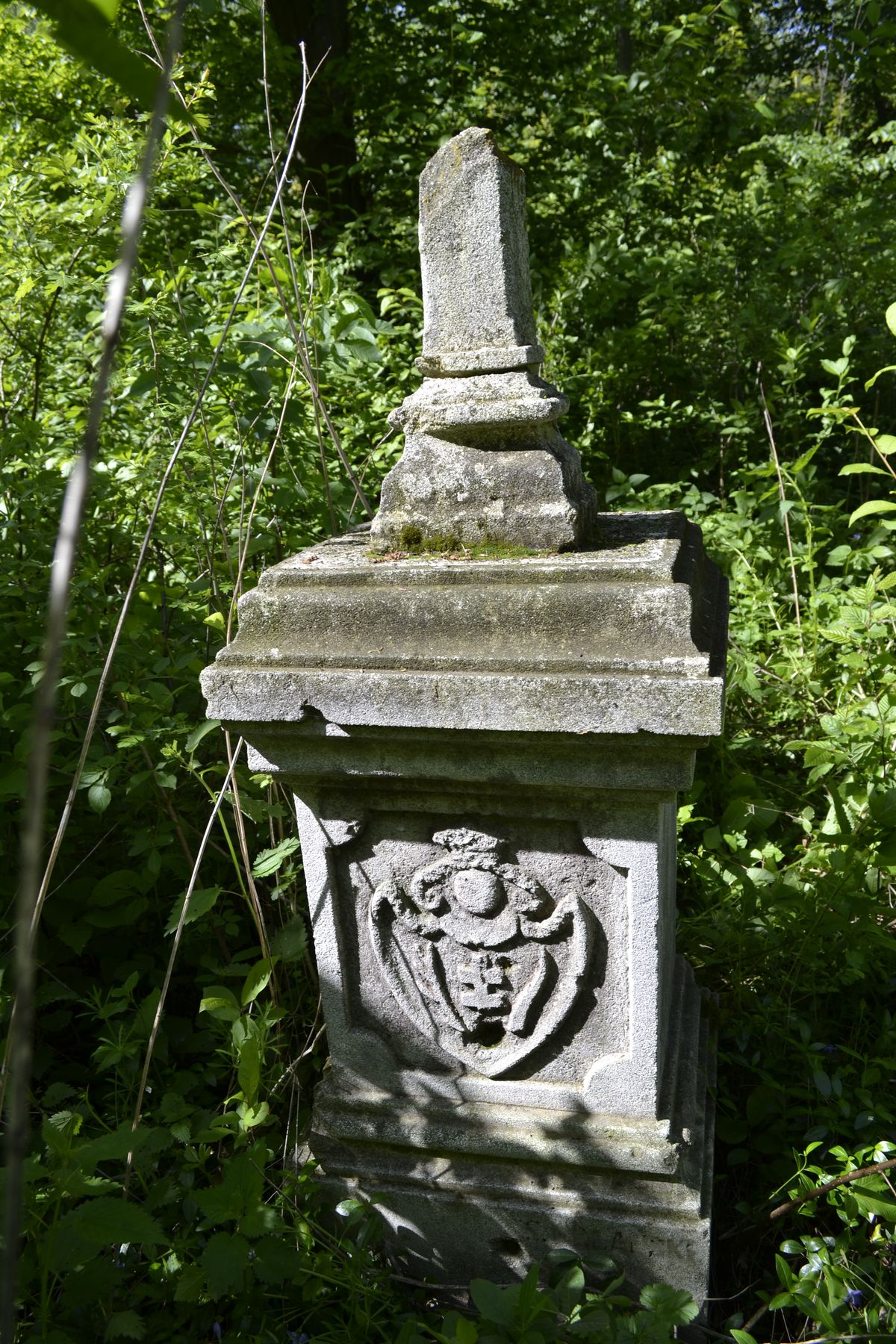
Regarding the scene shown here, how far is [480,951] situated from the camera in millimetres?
1935

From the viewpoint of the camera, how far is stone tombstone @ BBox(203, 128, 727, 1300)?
1.62 metres

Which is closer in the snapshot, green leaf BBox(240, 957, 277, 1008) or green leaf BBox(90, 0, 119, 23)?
green leaf BBox(90, 0, 119, 23)

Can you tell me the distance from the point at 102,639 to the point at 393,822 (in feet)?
4.19

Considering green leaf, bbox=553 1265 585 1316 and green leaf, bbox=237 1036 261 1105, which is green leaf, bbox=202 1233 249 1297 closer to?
green leaf, bbox=237 1036 261 1105

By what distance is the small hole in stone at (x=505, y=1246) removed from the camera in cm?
204

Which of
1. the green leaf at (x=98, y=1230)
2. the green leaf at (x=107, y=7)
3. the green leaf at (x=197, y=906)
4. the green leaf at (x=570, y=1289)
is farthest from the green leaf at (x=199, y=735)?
the green leaf at (x=107, y=7)

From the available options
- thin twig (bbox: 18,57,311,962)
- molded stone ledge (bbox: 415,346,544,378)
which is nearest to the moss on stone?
molded stone ledge (bbox: 415,346,544,378)

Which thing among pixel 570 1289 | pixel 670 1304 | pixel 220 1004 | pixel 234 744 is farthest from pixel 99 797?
pixel 670 1304

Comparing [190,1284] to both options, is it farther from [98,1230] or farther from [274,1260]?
[98,1230]

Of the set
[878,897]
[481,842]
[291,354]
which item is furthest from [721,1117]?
[291,354]

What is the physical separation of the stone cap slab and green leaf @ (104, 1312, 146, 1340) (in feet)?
3.56

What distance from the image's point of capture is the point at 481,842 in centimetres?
183

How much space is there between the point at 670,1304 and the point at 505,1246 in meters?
0.41

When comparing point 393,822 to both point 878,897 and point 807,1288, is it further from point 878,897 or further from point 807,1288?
point 878,897
